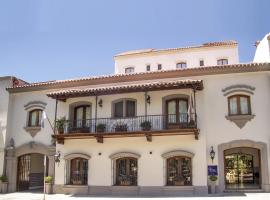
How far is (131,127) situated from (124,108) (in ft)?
4.64

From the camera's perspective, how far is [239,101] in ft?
60.7

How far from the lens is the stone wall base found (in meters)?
17.6

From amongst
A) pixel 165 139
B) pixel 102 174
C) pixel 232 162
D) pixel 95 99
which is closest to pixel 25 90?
pixel 95 99

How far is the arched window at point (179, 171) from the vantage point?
18.0 m

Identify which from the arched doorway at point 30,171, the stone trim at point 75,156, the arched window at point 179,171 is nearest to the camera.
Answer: the arched window at point 179,171

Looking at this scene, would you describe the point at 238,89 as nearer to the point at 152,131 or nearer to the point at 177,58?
the point at 152,131

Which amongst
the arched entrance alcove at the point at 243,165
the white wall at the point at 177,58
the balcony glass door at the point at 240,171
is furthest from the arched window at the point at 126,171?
the white wall at the point at 177,58

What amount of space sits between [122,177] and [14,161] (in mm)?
7507

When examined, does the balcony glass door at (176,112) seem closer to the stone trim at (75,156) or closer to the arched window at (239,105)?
the arched window at (239,105)

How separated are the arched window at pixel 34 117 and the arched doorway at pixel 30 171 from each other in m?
2.12

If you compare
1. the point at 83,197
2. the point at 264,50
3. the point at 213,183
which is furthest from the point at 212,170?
the point at 264,50

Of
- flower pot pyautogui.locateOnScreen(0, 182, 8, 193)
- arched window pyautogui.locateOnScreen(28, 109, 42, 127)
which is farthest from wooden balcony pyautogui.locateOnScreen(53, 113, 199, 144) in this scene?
flower pot pyautogui.locateOnScreen(0, 182, 8, 193)

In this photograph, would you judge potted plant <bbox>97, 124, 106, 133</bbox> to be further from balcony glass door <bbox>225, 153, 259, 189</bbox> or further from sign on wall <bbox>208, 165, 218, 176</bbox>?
balcony glass door <bbox>225, 153, 259, 189</bbox>

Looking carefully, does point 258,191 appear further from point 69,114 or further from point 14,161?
point 14,161
